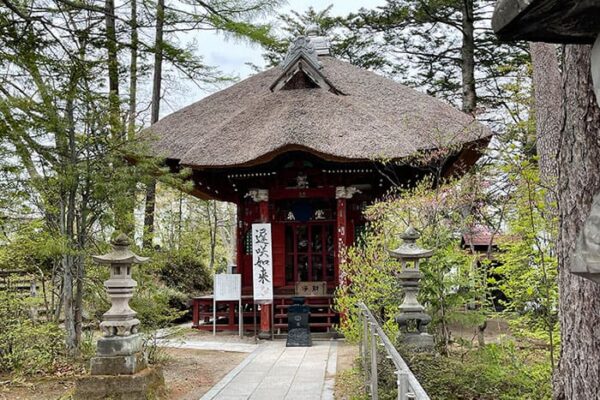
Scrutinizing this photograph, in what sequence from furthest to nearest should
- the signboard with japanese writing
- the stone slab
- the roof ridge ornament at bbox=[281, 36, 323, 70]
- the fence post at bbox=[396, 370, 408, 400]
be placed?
the roof ridge ornament at bbox=[281, 36, 323, 70] → the signboard with japanese writing → the stone slab → the fence post at bbox=[396, 370, 408, 400]

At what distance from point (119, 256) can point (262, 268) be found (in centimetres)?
422

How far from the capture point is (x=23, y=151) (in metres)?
5.75

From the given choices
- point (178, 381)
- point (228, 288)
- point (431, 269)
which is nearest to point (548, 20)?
point (431, 269)

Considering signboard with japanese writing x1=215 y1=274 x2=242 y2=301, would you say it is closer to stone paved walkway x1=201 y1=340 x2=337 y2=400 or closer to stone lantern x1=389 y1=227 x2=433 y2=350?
stone paved walkway x1=201 y1=340 x2=337 y2=400

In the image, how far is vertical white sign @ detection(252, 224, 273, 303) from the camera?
9.51m

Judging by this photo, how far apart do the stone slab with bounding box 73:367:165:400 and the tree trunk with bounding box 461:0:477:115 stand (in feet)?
39.5

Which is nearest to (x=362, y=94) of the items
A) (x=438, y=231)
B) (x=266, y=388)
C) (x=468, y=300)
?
(x=438, y=231)

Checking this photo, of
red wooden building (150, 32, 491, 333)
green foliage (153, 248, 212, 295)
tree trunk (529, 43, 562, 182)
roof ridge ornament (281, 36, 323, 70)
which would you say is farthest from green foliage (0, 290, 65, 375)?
roof ridge ornament (281, 36, 323, 70)

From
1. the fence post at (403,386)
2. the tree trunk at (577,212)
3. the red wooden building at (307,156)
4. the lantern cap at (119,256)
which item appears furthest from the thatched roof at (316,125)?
the fence post at (403,386)

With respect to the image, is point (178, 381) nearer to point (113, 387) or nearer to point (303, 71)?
point (113, 387)

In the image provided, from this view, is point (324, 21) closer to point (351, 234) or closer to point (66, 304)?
point (351, 234)

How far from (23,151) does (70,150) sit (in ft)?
2.51

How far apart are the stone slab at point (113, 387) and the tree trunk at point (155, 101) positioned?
256cm

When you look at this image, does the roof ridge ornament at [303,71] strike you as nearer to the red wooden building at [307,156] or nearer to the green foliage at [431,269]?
the red wooden building at [307,156]
